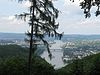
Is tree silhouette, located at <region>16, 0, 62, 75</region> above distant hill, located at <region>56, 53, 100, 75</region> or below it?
above

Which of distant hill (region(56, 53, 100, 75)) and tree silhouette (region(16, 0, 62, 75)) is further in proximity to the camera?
distant hill (region(56, 53, 100, 75))

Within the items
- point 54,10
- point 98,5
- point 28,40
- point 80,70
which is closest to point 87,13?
point 98,5

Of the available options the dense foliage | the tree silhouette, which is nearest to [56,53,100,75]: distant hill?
the dense foliage

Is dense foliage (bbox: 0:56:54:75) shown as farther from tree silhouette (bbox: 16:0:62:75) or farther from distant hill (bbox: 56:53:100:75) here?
tree silhouette (bbox: 16:0:62:75)

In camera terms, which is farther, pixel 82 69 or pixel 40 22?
pixel 82 69

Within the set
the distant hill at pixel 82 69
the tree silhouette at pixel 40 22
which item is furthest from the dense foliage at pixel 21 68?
the tree silhouette at pixel 40 22

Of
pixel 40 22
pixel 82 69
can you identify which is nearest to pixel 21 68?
pixel 82 69

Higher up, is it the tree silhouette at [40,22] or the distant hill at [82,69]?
the tree silhouette at [40,22]

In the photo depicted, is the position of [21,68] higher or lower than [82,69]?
higher

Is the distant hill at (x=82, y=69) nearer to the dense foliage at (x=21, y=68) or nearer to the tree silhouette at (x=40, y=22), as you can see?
the dense foliage at (x=21, y=68)

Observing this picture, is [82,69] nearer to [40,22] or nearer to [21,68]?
[21,68]

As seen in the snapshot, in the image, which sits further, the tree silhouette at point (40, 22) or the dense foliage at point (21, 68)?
the dense foliage at point (21, 68)

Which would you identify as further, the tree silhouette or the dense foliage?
the dense foliage
